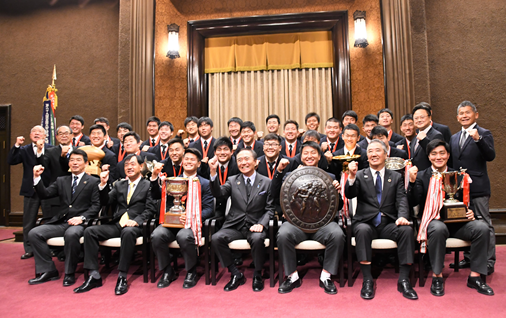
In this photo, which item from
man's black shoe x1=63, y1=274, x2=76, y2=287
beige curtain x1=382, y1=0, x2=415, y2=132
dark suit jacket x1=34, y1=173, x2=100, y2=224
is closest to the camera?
man's black shoe x1=63, y1=274, x2=76, y2=287

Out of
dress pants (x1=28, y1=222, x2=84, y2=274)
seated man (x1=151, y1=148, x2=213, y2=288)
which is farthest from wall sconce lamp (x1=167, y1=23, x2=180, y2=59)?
dress pants (x1=28, y1=222, x2=84, y2=274)

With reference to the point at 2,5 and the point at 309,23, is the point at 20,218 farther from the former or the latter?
the point at 309,23

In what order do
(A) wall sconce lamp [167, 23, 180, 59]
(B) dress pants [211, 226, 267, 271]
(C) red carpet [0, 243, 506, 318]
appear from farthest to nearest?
(A) wall sconce lamp [167, 23, 180, 59] → (B) dress pants [211, 226, 267, 271] → (C) red carpet [0, 243, 506, 318]

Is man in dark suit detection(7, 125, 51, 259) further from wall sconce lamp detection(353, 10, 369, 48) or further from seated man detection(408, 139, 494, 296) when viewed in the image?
wall sconce lamp detection(353, 10, 369, 48)

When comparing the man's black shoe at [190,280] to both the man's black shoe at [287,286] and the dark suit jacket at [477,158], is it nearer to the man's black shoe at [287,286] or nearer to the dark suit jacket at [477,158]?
the man's black shoe at [287,286]

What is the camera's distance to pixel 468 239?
10.2 feet

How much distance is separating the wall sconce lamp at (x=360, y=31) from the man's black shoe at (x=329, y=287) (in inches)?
177

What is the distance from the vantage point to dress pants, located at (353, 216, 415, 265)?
3.03 metres

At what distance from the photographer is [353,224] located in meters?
3.30

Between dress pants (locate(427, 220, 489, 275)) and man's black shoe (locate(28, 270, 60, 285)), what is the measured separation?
11.8 feet

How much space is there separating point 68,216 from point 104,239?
61cm

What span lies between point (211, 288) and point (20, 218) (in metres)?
5.69

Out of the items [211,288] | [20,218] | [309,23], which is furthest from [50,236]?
[309,23]

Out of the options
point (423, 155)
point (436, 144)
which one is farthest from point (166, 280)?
point (423, 155)
